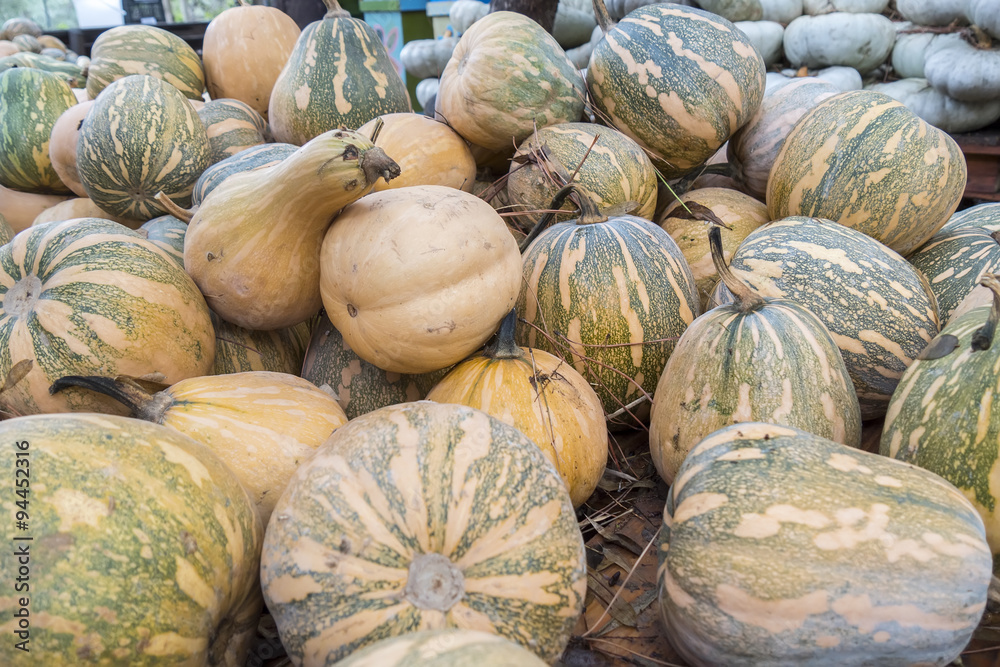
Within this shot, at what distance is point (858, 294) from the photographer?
1842 millimetres

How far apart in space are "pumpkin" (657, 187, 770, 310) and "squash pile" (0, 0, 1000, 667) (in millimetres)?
14

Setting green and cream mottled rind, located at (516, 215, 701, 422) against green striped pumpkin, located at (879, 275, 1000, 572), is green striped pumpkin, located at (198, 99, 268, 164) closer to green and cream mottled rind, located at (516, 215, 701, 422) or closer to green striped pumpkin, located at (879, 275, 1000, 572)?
green and cream mottled rind, located at (516, 215, 701, 422)

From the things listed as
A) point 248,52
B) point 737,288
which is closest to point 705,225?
point 737,288

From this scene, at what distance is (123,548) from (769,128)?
261 centimetres

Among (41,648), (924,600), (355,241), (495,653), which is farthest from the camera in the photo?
(355,241)

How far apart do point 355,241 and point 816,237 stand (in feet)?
4.28

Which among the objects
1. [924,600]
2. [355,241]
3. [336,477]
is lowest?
[924,600]

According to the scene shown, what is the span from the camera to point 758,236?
2027 mm

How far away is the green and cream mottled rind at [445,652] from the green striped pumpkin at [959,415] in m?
0.99

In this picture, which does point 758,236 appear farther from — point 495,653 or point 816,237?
point 495,653

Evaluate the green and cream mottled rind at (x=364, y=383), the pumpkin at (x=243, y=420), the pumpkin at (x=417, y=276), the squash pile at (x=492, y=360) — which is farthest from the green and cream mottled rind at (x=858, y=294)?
the pumpkin at (x=243, y=420)

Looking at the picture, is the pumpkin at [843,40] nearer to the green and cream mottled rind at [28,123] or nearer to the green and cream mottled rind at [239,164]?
the green and cream mottled rind at [239,164]

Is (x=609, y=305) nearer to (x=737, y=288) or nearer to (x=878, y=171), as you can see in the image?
(x=737, y=288)

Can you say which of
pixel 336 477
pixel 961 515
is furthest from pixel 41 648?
pixel 961 515
